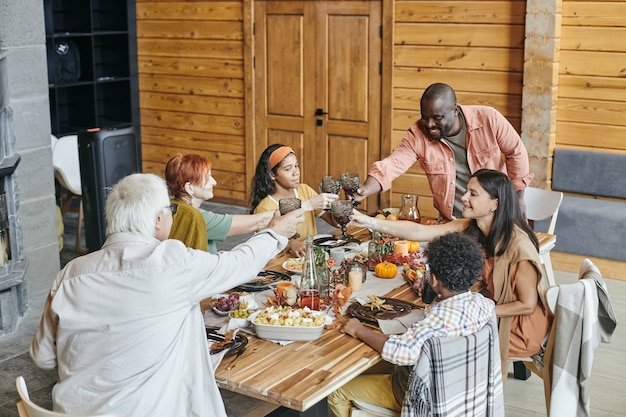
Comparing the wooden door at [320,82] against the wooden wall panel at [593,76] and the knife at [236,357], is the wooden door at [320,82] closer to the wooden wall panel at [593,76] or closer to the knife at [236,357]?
the wooden wall panel at [593,76]

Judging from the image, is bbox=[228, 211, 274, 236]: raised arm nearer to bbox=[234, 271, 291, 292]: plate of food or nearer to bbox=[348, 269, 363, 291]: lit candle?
bbox=[234, 271, 291, 292]: plate of food

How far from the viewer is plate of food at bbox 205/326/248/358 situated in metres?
2.91

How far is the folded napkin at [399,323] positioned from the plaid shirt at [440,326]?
0.76 ft

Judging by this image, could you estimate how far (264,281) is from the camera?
146 inches

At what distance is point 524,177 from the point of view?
4934mm

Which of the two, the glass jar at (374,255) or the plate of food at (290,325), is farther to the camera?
the glass jar at (374,255)

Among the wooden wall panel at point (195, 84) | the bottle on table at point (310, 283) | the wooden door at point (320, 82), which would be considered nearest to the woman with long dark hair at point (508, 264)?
the bottle on table at point (310, 283)

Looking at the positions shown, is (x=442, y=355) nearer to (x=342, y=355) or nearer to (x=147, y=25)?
(x=342, y=355)

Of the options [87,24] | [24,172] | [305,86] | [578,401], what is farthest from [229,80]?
[578,401]

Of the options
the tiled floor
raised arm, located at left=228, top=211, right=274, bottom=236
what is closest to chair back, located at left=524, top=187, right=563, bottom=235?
the tiled floor

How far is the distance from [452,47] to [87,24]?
363cm

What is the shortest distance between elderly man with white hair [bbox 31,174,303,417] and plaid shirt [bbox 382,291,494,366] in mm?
593

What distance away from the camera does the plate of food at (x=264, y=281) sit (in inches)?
141

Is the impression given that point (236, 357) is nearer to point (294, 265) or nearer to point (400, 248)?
point (294, 265)
